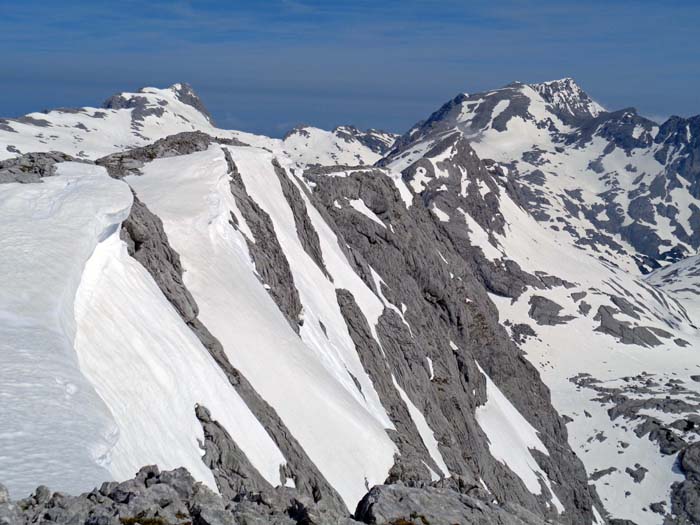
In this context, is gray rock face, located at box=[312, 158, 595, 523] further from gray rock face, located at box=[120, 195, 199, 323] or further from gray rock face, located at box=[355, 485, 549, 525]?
gray rock face, located at box=[355, 485, 549, 525]

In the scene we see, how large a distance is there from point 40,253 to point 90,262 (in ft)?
8.43

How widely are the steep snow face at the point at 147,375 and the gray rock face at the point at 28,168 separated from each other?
6197mm

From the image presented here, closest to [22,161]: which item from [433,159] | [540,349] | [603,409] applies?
[603,409]

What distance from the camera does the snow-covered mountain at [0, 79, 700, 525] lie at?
16.6m

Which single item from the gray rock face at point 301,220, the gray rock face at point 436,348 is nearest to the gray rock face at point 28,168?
the gray rock face at point 436,348

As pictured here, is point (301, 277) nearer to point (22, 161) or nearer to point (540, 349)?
point (22, 161)

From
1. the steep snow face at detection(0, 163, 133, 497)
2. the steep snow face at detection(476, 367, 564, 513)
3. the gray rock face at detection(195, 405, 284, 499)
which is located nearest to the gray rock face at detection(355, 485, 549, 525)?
the steep snow face at detection(0, 163, 133, 497)

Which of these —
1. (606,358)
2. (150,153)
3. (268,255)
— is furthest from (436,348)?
(606,358)

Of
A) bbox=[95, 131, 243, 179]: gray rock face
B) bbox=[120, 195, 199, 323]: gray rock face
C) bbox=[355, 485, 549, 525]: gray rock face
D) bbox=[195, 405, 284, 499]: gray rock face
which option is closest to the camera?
bbox=[355, 485, 549, 525]: gray rock face

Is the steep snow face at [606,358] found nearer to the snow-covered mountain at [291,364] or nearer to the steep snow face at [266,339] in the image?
the snow-covered mountain at [291,364]

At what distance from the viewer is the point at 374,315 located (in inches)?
2562

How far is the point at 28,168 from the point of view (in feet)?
116

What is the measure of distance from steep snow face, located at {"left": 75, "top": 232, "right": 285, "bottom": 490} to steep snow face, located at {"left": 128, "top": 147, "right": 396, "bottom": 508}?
5745 mm

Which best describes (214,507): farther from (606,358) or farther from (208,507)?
(606,358)
